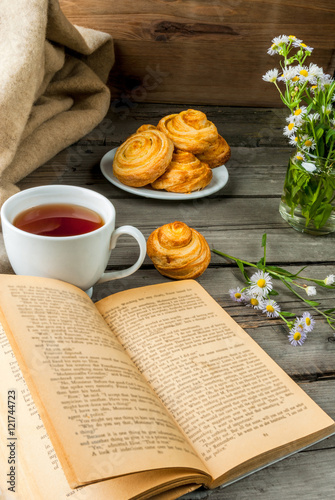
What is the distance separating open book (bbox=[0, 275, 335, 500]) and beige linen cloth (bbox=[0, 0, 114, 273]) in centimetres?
23

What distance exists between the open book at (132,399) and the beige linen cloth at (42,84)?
225 millimetres

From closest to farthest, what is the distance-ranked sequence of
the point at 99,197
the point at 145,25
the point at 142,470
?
the point at 142,470, the point at 99,197, the point at 145,25

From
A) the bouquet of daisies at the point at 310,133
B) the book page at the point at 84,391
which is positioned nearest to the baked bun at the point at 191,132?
the bouquet of daisies at the point at 310,133

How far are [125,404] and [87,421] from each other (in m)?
0.06

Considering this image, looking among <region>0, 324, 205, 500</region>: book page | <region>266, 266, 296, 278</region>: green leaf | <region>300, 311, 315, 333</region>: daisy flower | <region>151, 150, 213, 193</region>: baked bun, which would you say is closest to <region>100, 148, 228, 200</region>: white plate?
<region>151, 150, 213, 193</region>: baked bun

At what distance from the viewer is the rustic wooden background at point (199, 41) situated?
1.44m

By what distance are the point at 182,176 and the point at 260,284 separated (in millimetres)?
349

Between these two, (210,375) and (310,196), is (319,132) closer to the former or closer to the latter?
(310,196)

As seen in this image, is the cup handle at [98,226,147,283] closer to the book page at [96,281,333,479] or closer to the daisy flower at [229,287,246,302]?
the book page at [96,281,333,479]

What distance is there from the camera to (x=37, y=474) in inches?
18.3

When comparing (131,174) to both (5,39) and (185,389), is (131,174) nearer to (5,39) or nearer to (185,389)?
(5,39)

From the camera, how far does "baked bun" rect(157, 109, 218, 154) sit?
107cm

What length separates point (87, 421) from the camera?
18.5 inches

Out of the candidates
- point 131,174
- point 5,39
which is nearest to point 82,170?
point 131,174
